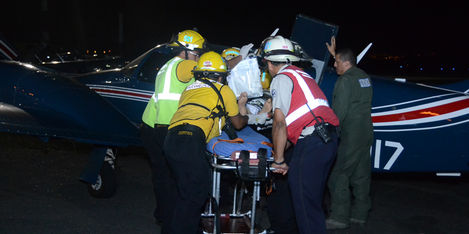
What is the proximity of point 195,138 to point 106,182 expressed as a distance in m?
2.51

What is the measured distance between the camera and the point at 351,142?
4859 mm

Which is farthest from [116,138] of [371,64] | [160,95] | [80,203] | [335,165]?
[371,64]

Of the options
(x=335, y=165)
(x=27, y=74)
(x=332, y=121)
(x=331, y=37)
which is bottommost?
(x=335, y=165)

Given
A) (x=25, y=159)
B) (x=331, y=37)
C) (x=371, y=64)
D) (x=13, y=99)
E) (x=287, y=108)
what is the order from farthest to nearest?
(x=371, y=64), (x=25, y=159), (x=13, y=99), (x=331, y=37), (x=287, y=108)

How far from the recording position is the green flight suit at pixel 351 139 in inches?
189

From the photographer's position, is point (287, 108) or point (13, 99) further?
point (13, 99)

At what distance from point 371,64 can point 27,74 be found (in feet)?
123

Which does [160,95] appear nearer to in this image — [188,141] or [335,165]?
[188,141]

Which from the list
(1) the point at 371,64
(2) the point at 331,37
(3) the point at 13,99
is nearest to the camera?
(2) the point at 331,37

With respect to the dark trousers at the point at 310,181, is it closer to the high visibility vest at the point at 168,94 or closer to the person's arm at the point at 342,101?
the person's arm at the point at 342,101

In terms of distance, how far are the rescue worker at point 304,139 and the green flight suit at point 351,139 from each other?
113cm

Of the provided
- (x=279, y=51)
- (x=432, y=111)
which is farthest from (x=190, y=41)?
(x=432, y=111)

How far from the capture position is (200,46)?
4.82 meters

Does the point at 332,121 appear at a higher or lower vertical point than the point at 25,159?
higher
